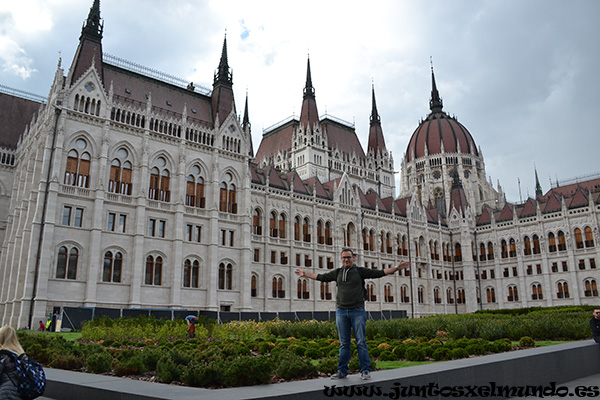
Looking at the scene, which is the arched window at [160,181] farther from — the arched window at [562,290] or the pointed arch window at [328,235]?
the arched window at [562,290]

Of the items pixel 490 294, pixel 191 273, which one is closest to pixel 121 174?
pixel 191 273

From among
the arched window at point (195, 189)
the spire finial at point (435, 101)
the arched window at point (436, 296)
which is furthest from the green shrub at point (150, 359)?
the spire finial at point (435, 101)

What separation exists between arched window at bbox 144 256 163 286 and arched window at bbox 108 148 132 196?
20.4ft

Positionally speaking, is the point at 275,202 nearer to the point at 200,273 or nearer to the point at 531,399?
the point at 200,273

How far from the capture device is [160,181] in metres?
44.3

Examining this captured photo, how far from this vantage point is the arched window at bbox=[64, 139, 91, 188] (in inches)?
1556

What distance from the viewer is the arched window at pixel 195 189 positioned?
45.9m

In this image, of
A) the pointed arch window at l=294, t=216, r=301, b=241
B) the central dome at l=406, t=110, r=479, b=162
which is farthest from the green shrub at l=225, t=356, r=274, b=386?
the central dome at l=406, t=110, r=479, b=162

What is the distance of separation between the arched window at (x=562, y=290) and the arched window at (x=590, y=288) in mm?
2304

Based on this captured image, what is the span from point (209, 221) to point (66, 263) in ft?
43.5

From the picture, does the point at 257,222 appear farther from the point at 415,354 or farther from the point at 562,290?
the point at 562,290

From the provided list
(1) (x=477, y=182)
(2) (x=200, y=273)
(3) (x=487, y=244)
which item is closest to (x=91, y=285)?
(2) (x=200, y=273)

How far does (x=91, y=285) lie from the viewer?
3759cm

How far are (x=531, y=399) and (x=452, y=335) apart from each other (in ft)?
31.0
